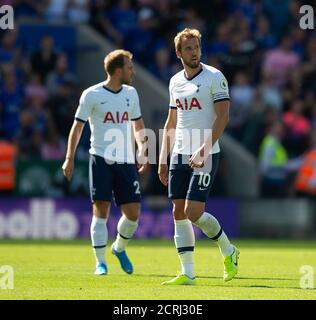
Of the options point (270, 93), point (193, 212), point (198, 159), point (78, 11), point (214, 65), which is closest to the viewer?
point (198, 159)

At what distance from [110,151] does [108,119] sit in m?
0.37

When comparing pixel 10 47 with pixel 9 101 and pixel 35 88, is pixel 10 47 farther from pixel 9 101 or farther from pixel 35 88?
pixel 9 101

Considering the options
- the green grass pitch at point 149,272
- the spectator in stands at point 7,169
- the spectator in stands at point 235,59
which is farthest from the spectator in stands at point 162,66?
the green grass pitch at point 149,272

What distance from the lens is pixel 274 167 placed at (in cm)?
2289

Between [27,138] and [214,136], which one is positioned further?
[27,138]

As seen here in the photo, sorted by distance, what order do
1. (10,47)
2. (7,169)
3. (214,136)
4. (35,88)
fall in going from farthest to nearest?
(10,47) → (35,88) → (7,169) → (214,136)

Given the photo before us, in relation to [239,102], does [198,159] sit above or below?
below

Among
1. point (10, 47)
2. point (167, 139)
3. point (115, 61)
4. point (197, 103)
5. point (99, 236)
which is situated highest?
point (10, 47)

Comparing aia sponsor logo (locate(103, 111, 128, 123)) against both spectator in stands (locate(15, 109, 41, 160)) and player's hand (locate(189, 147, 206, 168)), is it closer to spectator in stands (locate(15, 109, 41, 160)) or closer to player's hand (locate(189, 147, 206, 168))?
player's hand (locate(189, 147, 206, 168))

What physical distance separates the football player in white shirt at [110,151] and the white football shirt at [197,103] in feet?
3.69

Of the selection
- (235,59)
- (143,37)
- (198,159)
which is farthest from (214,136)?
(143,37)

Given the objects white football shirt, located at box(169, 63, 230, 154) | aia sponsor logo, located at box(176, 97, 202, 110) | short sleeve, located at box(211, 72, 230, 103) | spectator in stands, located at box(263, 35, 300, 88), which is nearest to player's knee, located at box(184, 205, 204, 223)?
white football shirt, located at box(169, 63, 230, 154)

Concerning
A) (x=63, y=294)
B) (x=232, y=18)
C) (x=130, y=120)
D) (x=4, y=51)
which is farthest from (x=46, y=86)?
(x=63, y=294)

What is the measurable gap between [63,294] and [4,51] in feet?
42.2
